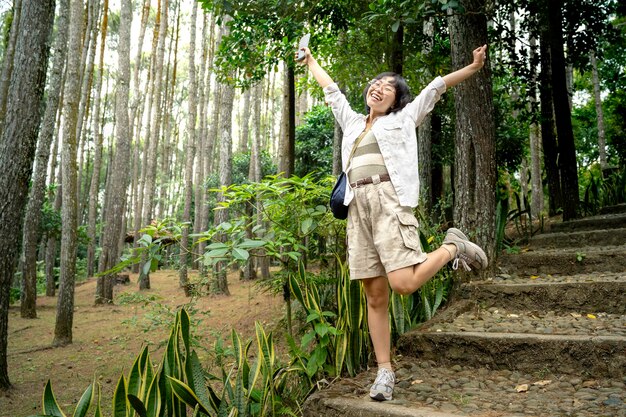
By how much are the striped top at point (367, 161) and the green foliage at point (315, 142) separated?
8.33 meters

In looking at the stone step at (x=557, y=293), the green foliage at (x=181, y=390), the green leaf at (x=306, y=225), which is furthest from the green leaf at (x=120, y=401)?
the stone step at (x=557, y=293)

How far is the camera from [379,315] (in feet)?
8.13

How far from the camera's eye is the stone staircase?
86.5 inches

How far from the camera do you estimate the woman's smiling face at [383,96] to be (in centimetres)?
254

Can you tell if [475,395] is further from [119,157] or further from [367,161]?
[119,157]

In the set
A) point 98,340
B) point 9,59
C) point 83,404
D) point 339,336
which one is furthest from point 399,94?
point 9,59

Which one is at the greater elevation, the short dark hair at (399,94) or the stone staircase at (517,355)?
the short dark hair at (399,94)

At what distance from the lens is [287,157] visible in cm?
723

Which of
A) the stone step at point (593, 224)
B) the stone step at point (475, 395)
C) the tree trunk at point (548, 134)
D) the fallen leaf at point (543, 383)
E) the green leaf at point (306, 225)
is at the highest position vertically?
the tree trunk at point (548, 134)

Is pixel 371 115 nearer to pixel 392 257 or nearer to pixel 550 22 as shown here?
pixel 392 257

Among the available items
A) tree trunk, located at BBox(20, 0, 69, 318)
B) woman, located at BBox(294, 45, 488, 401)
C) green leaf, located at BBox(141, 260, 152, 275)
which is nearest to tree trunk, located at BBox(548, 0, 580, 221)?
woman, located at BBox(294, 45, 488, 401)

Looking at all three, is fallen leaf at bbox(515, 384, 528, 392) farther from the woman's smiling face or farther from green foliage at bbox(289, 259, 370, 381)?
the woman's smiling face

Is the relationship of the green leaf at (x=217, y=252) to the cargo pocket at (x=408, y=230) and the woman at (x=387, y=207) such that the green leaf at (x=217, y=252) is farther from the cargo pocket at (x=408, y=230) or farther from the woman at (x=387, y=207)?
the cargo pocket at (x=408, y=230)

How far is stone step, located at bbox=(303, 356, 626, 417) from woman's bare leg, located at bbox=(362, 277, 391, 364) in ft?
0.70
